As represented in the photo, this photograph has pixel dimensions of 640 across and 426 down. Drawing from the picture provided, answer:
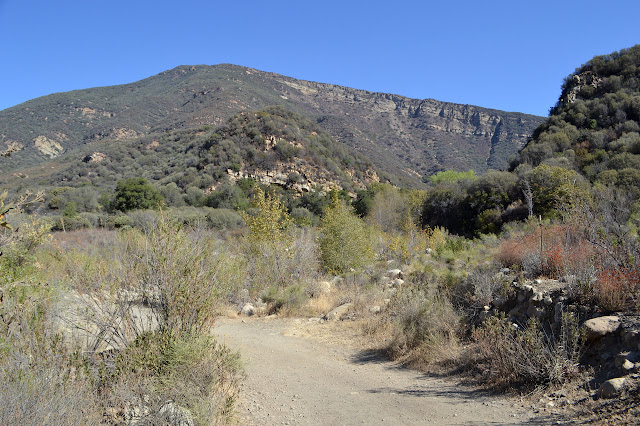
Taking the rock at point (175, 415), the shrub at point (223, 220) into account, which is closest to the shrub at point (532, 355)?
the rock at point (175, 415)

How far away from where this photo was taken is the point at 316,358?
29.1 feet

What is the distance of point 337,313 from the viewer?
39.7 feet

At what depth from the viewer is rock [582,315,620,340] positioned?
5.74 meters

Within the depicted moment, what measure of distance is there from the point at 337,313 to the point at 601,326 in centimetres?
726

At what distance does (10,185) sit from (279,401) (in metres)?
46.1

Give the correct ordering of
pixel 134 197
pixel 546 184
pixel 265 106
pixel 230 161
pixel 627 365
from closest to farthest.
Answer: pixel 627 365 → pixel 546 184 → pixel 134 197 → pixel 230 161 → pixel 265 106

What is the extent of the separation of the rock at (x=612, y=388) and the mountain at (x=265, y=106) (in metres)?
54.3

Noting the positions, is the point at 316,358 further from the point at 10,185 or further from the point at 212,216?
the point at 10,185

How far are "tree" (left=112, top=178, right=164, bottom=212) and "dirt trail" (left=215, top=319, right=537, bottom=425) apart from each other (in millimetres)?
26688

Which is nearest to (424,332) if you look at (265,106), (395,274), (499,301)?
(499,301)

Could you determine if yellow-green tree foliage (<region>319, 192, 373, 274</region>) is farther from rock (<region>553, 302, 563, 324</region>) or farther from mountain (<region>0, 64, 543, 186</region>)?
mountain (<region>0, 64, 543, 186</region>)

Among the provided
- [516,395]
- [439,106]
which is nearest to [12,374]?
[516,395]

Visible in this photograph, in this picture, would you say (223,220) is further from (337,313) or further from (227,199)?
(337,313)

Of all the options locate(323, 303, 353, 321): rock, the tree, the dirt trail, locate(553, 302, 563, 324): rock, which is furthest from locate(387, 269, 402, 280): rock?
the tree
